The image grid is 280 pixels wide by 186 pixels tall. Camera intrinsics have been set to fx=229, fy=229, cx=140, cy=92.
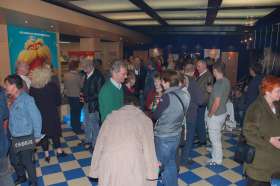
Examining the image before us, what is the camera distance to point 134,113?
1.89 m

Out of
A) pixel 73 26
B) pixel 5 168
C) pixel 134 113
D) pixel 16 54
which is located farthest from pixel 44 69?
pixel 73 26

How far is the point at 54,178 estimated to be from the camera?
10.6 ft

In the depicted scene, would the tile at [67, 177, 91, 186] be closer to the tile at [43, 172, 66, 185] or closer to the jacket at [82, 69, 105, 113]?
the tile at [43, 172, 66, 185]

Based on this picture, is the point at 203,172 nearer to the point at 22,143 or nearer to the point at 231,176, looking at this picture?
the point at 231,176

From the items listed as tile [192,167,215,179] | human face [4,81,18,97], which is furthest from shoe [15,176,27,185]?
tile [192,167,215,179]

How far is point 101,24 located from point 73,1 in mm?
2654

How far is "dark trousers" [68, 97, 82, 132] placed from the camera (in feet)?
15.7

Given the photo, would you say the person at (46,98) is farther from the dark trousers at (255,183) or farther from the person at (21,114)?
the dark trousers at (255,183)

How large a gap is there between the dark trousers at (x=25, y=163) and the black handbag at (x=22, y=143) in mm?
92

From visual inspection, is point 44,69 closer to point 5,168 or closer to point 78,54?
point 5,168

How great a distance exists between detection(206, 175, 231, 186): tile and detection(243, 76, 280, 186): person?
1.13 m

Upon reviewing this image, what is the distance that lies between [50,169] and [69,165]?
11.2 inches

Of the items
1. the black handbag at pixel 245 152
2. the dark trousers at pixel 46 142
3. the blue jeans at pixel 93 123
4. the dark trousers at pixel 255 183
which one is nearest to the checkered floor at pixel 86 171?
the dark trousers at pixel 46 142

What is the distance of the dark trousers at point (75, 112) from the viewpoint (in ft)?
15.7
